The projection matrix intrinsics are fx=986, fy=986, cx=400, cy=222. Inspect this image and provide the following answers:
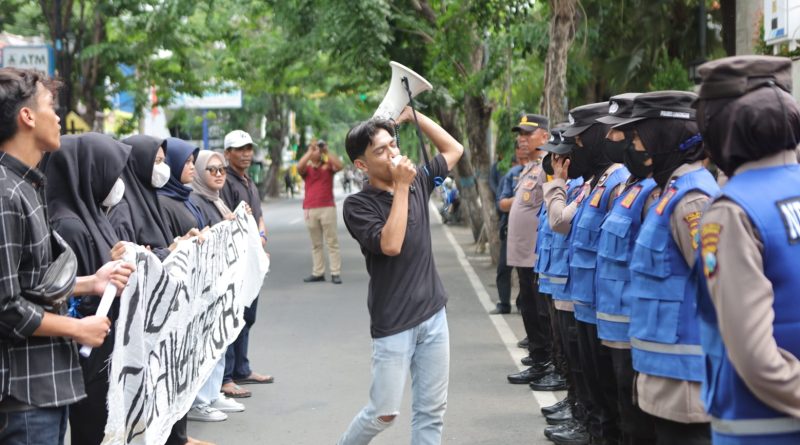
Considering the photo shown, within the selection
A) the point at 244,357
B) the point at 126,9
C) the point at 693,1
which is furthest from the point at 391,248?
the point at 126,9

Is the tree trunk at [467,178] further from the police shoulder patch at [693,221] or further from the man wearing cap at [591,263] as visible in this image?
the police shoulder patch at [693,221]

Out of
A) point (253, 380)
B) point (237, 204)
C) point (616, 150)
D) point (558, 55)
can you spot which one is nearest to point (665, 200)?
point (616, 150)

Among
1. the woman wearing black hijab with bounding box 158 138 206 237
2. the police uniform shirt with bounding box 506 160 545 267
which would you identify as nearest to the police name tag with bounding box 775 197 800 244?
the woman wearing black hijab with bounding box 158 138 206 237

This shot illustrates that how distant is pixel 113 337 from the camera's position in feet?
14.5

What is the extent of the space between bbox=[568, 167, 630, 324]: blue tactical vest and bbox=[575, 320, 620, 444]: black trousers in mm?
122

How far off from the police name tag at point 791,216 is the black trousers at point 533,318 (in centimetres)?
553

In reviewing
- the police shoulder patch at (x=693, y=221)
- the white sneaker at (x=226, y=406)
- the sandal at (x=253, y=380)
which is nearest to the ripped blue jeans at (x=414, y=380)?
the police shoulder patch at (x=693, y=221)

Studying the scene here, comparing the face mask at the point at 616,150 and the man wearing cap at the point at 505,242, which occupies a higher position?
the face mask at the point at 616,150

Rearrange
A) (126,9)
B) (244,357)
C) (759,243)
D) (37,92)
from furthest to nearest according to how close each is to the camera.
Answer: (126,9), (244,357), (37,92), (759,243)

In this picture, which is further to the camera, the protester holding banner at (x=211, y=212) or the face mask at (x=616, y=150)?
the protester holding banner at (x=211, y=212)

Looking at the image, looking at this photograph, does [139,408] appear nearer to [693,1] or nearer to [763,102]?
[763,102]

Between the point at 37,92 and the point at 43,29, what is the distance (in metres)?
21.7

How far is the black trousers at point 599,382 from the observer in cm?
526

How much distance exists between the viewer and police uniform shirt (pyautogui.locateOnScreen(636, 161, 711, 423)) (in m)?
3.81
